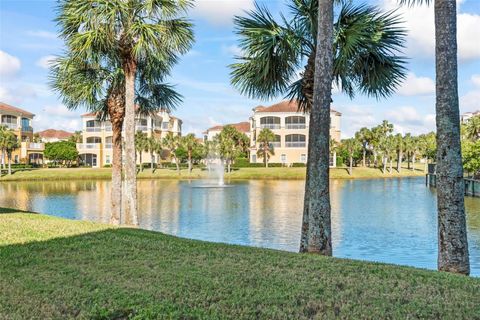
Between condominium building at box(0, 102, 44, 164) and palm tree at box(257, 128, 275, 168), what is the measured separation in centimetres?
3914

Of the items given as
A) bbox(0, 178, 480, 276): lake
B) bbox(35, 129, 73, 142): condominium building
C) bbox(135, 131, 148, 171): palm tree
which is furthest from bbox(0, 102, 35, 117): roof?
bbox(35, 129, 73, 142): condominium building

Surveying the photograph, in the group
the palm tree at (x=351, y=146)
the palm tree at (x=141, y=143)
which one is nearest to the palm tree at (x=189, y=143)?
the palm tree at (x=141, y=143)

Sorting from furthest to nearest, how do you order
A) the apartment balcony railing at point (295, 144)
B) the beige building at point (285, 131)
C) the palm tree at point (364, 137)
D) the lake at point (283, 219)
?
the palm tree at point (364, 137) → the beige building at point (285, 131) → the apartment balcony railing at point (295, 144) → the lake at point (283, 219)

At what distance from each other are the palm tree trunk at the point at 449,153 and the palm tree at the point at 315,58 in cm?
243

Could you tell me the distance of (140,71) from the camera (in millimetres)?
19031

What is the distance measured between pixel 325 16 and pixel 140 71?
32.3 ft

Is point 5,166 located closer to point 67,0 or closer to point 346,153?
point 346,153

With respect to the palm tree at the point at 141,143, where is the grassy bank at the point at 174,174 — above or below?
below

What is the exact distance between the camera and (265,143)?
83438 mm

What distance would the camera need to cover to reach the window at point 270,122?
8525cm

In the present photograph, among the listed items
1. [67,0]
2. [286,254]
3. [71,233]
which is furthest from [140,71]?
[286,254]

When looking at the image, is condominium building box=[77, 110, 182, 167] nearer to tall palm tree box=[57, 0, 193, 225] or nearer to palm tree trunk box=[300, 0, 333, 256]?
tall palm tree box=[57, 0, 193, 225]

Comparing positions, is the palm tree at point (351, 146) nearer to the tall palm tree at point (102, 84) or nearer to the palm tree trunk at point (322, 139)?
the tall palm tree at point (102, 84)

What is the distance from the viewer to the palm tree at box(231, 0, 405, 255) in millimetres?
10961
